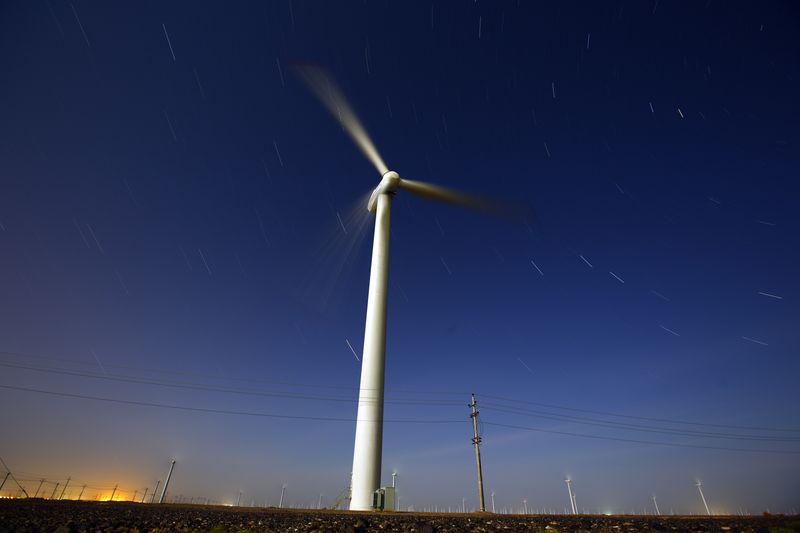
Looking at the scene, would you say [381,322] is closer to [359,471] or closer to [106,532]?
[359,471]

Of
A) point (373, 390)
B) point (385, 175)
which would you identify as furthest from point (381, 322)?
point (385, 175)

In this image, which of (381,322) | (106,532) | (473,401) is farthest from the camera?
(473,401)

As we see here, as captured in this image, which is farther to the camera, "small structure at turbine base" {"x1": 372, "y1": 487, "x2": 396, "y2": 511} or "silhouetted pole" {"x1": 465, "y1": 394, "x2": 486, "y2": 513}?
"silhouetted pole" {"x1": 465, "y1": 394, "x2": 486, "y2": 513}

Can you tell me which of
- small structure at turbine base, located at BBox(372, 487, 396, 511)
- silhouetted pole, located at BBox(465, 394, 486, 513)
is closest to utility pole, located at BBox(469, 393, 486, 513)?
silhouetted pole, located at BBox(465, 394, 486, 513)

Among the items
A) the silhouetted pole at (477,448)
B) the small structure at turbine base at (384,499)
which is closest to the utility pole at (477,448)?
the silhouetted pole at (477,448)

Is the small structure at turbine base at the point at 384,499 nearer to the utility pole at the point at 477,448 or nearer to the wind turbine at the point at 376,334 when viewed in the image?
the wind turbine at the point at 376,334

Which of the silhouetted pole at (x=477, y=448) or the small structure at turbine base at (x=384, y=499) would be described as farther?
the silhouetted pole at (x=477, y=448)

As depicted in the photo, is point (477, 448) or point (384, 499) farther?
point (477, 448)

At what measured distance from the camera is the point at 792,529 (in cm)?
578

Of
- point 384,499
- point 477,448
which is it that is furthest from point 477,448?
point 384,499

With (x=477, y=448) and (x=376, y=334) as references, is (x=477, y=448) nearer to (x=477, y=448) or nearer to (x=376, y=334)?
(x=477, y=448)

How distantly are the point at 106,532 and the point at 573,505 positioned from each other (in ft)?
277

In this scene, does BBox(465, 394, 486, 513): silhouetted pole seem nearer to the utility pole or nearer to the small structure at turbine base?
the utility pole

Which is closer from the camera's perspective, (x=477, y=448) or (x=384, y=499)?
(x=384, y=499)
